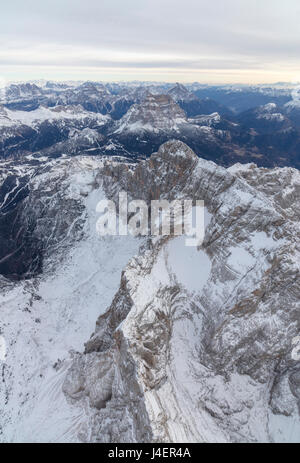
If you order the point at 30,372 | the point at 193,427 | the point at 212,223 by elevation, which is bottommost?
the point at 30,372

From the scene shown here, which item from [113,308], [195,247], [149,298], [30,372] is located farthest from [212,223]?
[30,372]

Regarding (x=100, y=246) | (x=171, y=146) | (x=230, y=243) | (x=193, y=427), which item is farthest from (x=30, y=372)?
(x=171, y=146)

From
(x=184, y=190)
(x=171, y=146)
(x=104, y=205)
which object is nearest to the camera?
(x=184, y=190)

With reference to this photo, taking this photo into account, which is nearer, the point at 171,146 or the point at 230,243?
the point at 230,243
